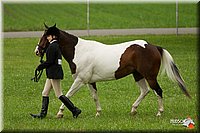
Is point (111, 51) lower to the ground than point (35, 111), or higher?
higher

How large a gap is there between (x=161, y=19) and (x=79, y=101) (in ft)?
88.9

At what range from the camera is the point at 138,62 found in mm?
10406

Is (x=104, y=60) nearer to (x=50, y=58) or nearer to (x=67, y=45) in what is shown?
(x=67, y=45)

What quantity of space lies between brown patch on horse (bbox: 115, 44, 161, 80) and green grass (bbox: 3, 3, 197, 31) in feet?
80.8

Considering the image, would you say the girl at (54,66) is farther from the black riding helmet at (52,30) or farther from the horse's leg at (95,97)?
the horse's leg at (95,97)

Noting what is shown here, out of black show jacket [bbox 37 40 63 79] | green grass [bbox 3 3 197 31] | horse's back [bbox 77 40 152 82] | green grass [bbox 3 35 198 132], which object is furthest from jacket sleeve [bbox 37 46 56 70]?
green grass [bbox 3 3 197 31]

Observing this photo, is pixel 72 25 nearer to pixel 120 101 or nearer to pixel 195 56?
pixel 195 56

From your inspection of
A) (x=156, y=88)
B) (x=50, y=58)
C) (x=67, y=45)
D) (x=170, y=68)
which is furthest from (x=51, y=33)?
(x=170, y=68)

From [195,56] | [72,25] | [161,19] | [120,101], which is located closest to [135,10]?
[161,19]

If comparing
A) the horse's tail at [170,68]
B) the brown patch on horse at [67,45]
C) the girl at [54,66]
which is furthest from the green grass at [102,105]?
the brown patch on horse at [67,45]

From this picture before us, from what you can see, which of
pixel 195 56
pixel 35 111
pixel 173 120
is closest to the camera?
pixel 173 120

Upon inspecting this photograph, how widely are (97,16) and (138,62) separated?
30.1m

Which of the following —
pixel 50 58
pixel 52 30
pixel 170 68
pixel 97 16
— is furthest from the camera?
pixel 97 16

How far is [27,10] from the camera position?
38906 mm
